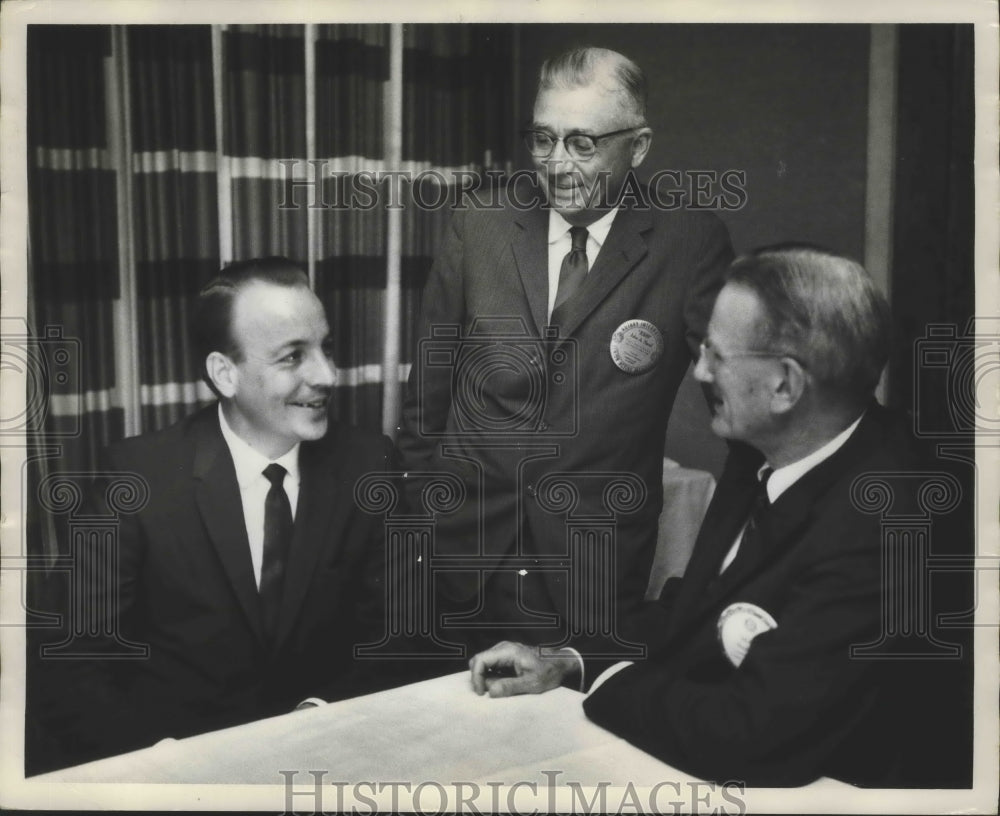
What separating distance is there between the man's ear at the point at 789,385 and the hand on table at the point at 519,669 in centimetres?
70

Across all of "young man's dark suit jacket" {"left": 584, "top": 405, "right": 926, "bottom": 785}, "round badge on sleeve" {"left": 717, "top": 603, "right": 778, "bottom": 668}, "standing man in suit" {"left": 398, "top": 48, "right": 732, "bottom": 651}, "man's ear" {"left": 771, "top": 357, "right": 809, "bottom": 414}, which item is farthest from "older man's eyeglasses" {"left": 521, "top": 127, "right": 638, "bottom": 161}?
"round badge on sleeve" {"left": 717, "top": 603, "right": 778, "bottom": 668}

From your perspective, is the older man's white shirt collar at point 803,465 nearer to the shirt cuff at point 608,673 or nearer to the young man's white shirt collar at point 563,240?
the shirt cuff at point 608,673

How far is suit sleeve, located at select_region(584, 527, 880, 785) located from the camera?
209 centimetres

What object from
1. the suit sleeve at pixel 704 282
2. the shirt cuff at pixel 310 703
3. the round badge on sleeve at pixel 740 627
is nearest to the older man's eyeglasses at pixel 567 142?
the suit sleeve at pixel 704 282

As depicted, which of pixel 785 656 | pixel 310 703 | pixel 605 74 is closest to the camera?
pixel 785 656

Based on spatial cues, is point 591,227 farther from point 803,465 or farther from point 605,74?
point 803,465

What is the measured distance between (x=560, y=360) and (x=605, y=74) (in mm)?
606

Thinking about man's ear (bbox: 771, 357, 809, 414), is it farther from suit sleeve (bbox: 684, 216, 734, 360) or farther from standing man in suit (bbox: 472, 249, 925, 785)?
suit sleeve (bbox: 684, 216, 734, 360)

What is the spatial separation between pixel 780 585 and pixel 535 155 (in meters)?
1.02

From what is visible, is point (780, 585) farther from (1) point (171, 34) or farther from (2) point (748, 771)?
(1) point (171, 34)

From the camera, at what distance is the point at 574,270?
7.34 feet

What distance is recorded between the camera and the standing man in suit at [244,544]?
7.34 ft

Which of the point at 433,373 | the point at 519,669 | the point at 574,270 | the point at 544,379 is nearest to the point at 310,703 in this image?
the point at 519,669

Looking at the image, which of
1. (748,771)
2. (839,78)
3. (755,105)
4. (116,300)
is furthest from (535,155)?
(748,771)
